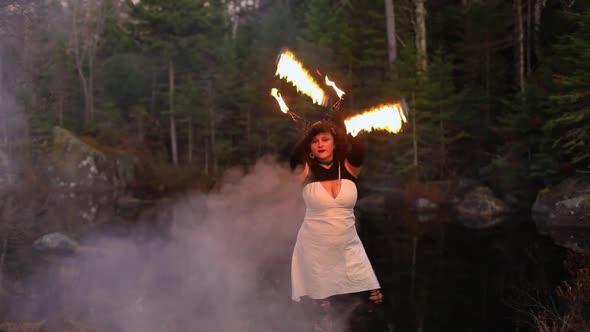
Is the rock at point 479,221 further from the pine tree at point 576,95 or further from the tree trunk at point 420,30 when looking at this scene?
the tree trunk at point 420,30

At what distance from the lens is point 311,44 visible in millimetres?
22750

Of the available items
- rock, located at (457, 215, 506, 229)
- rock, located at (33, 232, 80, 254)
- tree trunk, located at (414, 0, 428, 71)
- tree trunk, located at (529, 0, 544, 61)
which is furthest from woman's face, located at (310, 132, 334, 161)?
tree trunk, located at (529, 0, 544, 61)

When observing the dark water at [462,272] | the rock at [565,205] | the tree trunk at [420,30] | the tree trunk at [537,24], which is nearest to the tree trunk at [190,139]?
the tree trunk at [420,30]

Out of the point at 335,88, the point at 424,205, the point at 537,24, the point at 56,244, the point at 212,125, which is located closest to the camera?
the point at 335,88

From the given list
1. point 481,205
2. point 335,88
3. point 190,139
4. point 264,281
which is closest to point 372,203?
point 481,205

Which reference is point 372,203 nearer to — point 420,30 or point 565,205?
point 565,205

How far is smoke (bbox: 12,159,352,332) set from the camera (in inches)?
239

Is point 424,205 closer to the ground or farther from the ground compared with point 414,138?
closer to the ground

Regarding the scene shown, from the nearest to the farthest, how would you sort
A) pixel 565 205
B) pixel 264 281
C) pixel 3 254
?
pixel 264 281 → pixel 3 254 → pixel 565 205

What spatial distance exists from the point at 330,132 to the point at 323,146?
0.15 meters

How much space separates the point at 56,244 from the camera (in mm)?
11539

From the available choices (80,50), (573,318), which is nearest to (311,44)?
(573,318)

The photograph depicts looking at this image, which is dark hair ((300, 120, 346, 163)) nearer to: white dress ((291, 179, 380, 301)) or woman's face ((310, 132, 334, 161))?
woman's face ((310, 132, 334, 161))

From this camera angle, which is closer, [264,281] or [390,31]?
[264,281]
